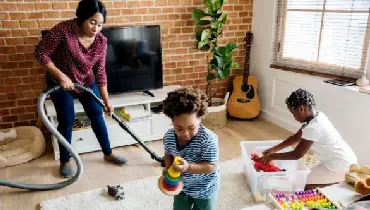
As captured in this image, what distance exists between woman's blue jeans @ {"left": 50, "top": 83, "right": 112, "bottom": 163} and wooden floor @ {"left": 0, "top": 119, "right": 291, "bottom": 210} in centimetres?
17

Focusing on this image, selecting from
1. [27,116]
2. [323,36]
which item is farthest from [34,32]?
[323,36]

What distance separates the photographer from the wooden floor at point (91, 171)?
235 centimetres

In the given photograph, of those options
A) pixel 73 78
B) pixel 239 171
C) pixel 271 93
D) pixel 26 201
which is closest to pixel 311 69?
pixel 271 93

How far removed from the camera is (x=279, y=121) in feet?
11.8

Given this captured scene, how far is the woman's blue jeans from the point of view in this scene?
2.46 metres

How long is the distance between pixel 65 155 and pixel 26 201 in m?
0.46

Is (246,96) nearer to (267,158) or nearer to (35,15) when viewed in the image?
(267,158)

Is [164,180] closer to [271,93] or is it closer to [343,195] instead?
[343,195]

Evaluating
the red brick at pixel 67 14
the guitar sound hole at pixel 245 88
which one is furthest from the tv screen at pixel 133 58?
the guitar sound hole at pixel 245 88

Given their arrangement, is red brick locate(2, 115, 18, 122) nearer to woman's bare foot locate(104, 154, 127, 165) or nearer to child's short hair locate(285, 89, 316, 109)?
woman's bare foot locate(104, 154, 127, 165)

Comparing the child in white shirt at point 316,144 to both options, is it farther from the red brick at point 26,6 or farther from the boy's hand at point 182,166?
the red brick at point 26,6

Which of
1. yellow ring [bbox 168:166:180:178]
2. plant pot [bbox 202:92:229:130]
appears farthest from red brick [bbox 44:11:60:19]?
yellow ring [bbox 168:166:180:178]

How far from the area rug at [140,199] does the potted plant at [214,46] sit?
109 centimetres

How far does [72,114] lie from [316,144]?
1.73 metres
